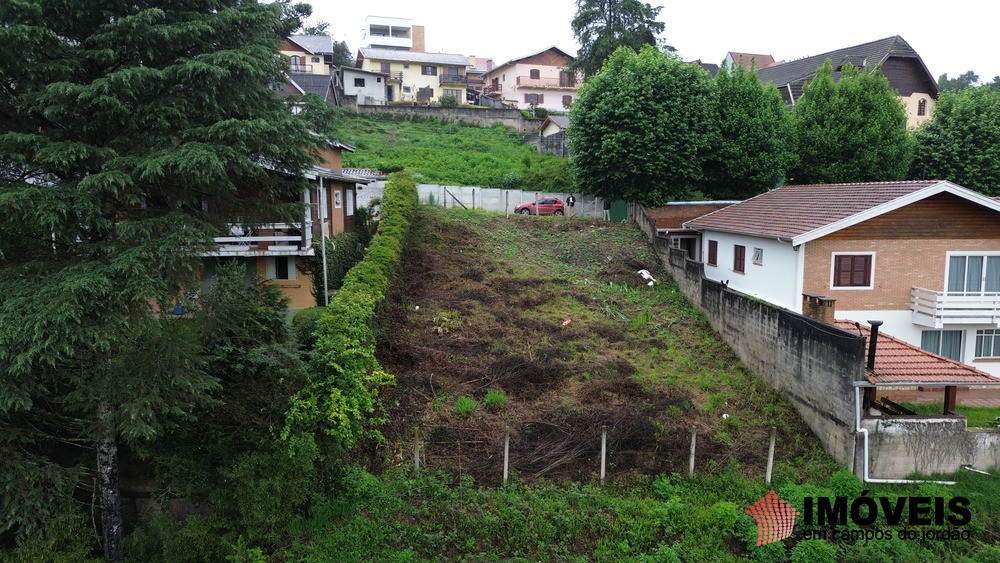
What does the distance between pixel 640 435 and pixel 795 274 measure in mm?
8182

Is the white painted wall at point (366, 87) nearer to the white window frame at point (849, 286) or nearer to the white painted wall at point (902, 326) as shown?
the white window frame at point (849, 286)

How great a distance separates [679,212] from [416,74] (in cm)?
4380

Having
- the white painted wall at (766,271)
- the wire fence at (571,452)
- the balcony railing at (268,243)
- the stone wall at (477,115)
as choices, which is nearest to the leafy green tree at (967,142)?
the white painted wall at (766,271)

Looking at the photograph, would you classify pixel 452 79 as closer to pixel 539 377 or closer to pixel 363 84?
pixel 363 84

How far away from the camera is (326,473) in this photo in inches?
475

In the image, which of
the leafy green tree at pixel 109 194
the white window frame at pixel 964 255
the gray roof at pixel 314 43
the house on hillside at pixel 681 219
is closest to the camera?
the leafy green tree at pixel 109 194

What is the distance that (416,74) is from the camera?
6600cm

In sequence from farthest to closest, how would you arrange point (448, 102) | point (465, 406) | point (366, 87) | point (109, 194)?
point (366, 87)
point (448, 102)
point (465, 406)
point (109, 194)

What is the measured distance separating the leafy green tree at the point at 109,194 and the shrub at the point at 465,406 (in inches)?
214

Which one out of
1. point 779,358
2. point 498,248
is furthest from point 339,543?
point 498,248

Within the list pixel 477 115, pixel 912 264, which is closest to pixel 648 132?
pixel 912 264

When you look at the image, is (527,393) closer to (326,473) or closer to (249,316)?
(326,473)

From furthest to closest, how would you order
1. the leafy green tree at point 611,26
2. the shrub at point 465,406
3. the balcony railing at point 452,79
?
the balcony railing at point 452,79
the leafy green tree at point 611,26
the shrub at point 465,406

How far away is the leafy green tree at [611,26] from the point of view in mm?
47281
